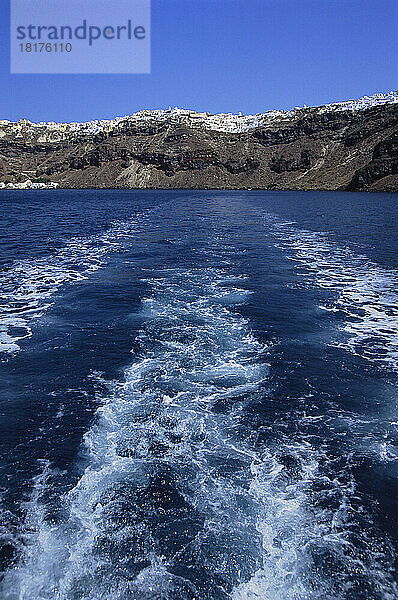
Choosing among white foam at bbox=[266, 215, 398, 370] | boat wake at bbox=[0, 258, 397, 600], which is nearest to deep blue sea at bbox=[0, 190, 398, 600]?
boat wake at bbox=[0, 258, 397, 600]

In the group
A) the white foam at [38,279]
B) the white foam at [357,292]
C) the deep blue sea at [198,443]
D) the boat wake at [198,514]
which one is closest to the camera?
the boat wake at [198,514]

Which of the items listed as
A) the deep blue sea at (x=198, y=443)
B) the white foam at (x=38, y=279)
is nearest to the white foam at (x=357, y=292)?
the deep blue sea at (x=198, y=443)

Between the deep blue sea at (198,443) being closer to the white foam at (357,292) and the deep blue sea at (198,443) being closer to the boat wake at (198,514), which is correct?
the boat wake at (198,514)

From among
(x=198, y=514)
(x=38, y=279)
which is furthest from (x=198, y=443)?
(x=38, y=279)

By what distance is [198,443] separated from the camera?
1017cm

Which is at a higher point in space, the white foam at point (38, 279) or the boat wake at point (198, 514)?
the white foam at point (38, 279)

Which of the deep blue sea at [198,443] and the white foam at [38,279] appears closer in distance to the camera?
the deep blue sea at [198,443]

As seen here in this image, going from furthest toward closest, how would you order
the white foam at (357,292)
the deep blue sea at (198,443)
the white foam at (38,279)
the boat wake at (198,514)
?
the white foam at (38,279) → the white foam at (357,292) → the deep blue sea at (198,443) → the boat wake at (198,514)

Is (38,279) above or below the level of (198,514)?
above

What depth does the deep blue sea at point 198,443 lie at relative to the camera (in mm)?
7047

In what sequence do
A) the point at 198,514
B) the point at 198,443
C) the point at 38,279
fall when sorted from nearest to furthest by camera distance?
1. the point at 198,514
2. the point at 198,443
3. the point at 38,279

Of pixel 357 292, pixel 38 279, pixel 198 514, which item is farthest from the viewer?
pixel 38 279

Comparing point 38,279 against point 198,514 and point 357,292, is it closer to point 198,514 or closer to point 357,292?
point 357,292

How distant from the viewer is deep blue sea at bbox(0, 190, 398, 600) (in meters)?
A: 7.05
